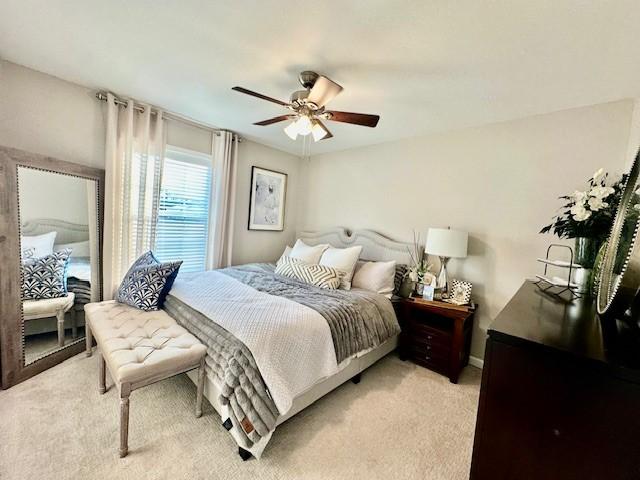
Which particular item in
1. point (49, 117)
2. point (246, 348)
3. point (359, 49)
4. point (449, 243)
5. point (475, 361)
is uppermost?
point (359, 49)

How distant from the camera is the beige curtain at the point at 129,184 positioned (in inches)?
104

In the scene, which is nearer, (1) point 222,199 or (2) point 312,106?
(2) point 312,106

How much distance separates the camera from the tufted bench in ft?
4.98

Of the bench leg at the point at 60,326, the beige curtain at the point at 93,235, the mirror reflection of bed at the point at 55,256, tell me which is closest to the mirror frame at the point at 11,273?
the mirror reflection of bed at the point at 55,256

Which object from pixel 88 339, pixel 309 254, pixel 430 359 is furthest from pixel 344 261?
pixel 88 339

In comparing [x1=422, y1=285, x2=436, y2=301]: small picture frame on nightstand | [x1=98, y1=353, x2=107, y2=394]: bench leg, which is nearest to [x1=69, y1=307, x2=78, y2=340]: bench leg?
[x1=98, y1=353, x2=107, y2=394]: bench leg

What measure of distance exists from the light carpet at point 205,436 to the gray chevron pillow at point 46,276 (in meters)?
0.66

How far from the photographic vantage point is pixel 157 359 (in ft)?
5.30

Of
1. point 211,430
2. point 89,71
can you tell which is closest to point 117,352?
point 211,430

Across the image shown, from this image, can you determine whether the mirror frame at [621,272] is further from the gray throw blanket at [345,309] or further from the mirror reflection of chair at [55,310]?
the mirror reflection of chair at [55,310]

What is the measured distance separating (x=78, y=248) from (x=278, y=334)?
2.20 m

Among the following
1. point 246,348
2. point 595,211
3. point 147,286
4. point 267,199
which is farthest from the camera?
point 267,199

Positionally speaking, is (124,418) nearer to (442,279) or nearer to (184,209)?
(184,209)

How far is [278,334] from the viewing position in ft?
5.65
